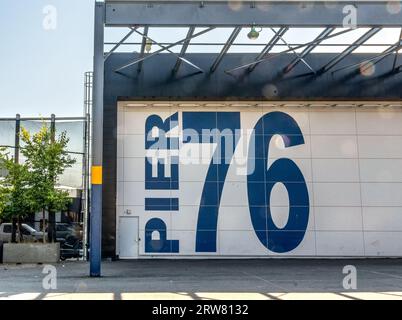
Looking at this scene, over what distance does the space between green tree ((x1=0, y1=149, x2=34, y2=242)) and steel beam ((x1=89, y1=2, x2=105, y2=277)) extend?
18.9 feet

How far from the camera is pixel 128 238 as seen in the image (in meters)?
20.2

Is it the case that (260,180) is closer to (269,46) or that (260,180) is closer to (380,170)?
(380,170)

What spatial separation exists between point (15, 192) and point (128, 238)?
16.9ft

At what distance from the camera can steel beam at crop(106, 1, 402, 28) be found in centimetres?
1379

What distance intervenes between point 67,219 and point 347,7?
13.8m

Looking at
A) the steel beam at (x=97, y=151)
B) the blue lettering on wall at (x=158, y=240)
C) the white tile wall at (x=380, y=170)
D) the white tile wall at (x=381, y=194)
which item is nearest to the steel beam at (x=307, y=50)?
the white tile wall at (x=380, y=170)

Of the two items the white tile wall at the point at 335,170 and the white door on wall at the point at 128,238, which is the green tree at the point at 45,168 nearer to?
the white door on wall at the point at 128,238

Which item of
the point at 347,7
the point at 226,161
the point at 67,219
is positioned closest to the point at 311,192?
the point at 226,161

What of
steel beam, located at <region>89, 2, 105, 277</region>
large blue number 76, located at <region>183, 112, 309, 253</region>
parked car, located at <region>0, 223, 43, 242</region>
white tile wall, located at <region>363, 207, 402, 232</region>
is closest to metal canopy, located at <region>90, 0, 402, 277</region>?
steel beam, located at <region>89, 2, 105, 277</region>

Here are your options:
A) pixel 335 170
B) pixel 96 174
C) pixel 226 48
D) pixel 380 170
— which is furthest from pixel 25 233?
pixel 380 170

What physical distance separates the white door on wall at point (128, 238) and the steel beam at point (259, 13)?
9.68m

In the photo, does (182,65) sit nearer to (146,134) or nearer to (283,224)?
(146,134)
